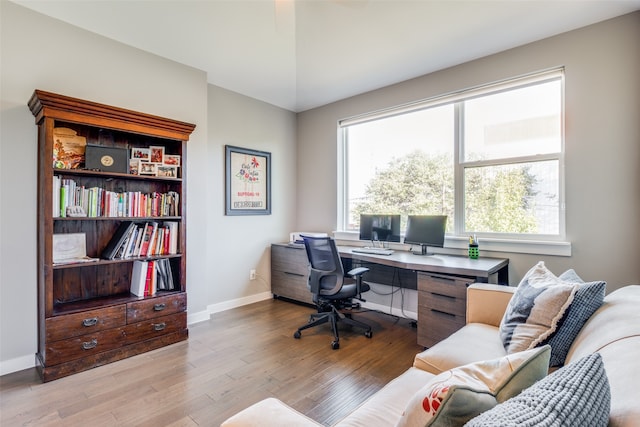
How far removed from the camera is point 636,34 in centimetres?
228

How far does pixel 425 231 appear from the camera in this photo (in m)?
3.14

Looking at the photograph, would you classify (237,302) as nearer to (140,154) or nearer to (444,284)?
(140,154)

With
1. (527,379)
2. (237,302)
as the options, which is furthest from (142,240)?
(527,379)

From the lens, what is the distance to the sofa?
59 cm

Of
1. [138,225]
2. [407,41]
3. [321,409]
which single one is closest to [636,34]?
[407,41]

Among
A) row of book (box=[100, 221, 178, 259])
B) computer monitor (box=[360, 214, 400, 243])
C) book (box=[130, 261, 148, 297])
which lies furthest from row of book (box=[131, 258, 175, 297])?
computer monitor (box=[360, 214, 400, 243])

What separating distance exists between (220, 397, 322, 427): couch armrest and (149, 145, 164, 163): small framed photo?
247 cm

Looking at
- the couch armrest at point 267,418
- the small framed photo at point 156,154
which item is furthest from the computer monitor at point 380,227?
the couch armrest at point 267,418

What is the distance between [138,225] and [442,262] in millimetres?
2674

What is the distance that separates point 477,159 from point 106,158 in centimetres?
328

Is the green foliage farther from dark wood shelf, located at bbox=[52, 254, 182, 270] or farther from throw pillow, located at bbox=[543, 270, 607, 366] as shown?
dark wood shelf, located at bbox=[52, 254, 182, 270]

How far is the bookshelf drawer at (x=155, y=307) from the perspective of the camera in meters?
2.54

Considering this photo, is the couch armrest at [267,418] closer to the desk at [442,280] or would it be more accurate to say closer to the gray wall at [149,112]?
the desk at [442,280]

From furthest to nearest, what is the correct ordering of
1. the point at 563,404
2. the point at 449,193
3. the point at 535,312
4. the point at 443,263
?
→ 1. the point at 449,193
2. the point at 443,263
3. the point at 535,312
4. the point at 563,404
